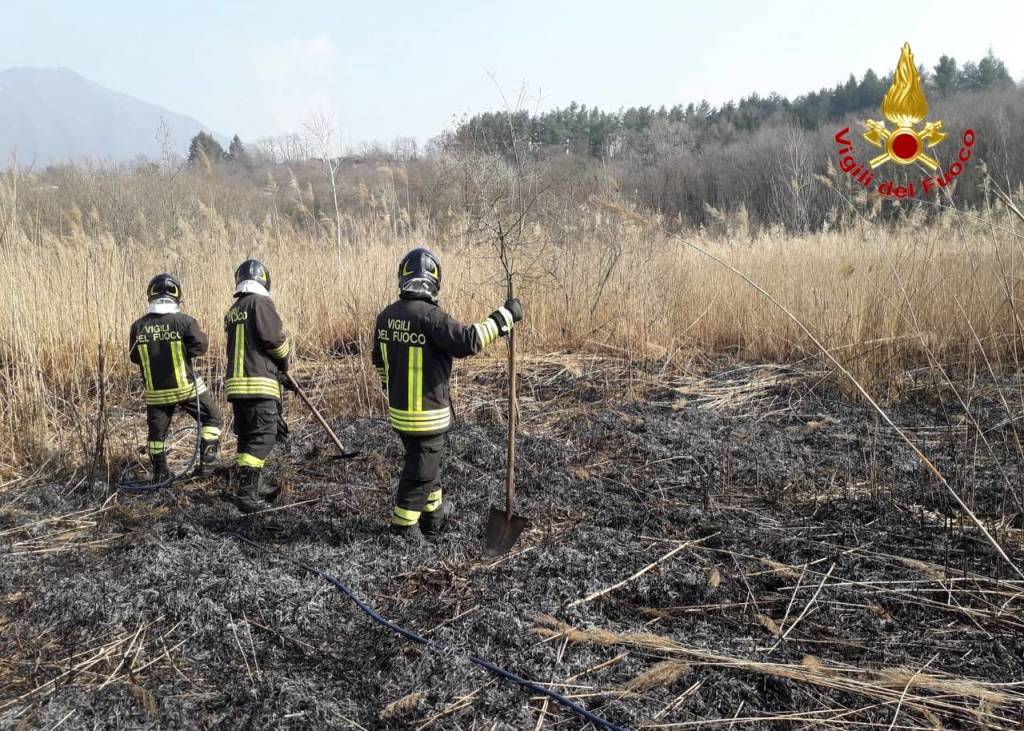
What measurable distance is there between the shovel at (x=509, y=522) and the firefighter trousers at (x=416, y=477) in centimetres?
37

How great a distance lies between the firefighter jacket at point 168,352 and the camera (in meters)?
4.10

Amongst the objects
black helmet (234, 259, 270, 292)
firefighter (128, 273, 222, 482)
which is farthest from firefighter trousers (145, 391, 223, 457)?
black helmet (234, 259, 270, 292)

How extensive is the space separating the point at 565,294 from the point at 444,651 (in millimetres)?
5207

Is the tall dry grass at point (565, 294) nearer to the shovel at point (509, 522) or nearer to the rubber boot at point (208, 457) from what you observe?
the rubber boot at point (208, 457)

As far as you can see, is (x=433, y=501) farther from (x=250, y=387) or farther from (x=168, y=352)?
(x=168, y=352)

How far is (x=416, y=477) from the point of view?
3.11 metres

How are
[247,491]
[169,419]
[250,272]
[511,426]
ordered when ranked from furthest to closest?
[169,419] < [250,272] < [247,491] < [511,426]

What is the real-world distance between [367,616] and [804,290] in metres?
5.47

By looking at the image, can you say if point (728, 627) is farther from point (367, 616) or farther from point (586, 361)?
point (586, 361)

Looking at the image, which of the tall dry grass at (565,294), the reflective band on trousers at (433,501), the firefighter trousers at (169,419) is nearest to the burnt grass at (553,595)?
the reflective band on trousers at (433,501)

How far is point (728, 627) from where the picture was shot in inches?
91.5

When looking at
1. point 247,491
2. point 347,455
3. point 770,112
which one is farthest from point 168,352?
point 770,112

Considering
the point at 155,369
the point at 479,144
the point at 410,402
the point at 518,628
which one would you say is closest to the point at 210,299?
the point at 155,369

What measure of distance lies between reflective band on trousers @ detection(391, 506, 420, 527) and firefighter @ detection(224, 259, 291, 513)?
3.30 ft
